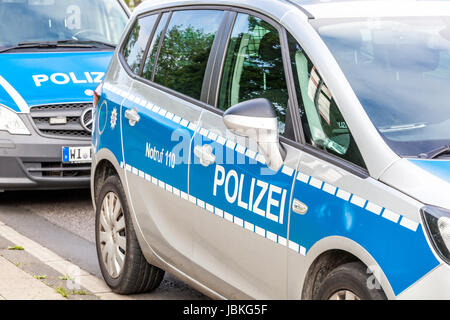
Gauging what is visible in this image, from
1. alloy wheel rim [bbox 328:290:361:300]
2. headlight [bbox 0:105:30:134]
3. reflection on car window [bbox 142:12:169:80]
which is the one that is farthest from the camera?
headlight [bbox 0:105:30:134]

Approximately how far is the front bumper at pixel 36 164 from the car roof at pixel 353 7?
394 cm

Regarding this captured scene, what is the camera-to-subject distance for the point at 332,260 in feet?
11.8

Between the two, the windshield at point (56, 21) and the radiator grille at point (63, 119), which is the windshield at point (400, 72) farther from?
the windshield at point (56, 21)

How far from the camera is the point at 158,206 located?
4.89m

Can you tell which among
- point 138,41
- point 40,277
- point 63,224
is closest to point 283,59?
point 138,41

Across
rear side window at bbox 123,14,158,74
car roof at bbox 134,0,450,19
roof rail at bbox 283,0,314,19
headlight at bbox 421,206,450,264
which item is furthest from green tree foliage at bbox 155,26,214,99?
headlight at bbox 421,206,450,264

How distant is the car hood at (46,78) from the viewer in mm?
7977

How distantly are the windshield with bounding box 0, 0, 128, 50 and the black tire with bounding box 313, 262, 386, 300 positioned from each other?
19.4 feet

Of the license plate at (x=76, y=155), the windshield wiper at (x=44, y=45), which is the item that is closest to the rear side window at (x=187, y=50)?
the license plate at (x=76, y=155)

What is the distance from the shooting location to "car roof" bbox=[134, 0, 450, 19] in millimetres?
4164

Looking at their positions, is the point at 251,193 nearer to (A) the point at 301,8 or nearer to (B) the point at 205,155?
(B) the point at 205,155

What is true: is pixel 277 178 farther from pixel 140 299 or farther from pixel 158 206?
pixel 140 299

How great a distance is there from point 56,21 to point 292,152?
5782mm

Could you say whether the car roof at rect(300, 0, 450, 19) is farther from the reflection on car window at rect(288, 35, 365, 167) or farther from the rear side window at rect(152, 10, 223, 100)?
the rear side window at rect(152, 10, 223, 100)
